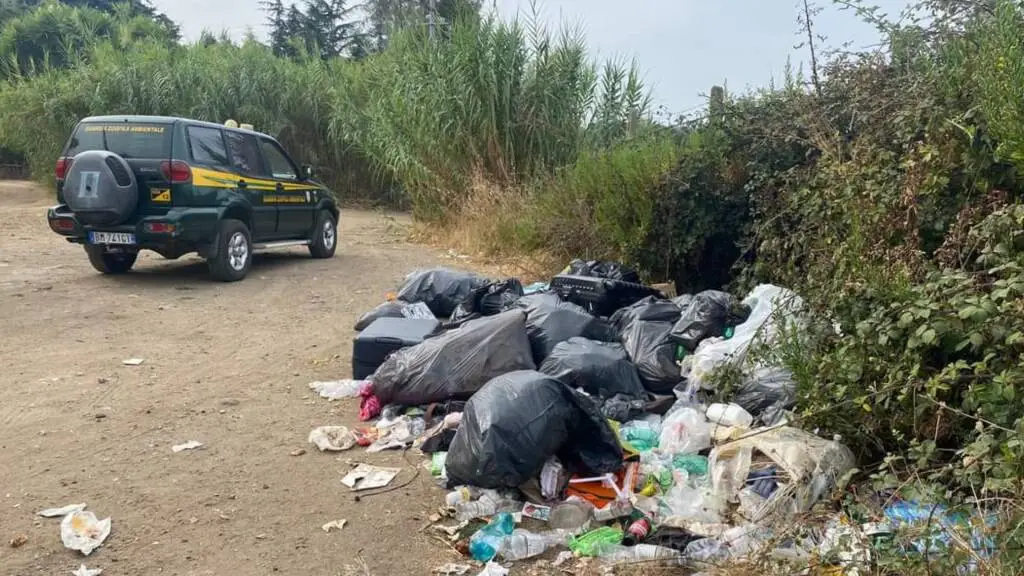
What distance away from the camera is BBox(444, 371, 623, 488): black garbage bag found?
138 inches

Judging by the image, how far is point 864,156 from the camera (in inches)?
193

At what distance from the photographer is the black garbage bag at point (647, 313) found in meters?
5.48

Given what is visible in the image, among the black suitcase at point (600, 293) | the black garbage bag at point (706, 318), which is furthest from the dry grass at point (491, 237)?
the black garbage bag at point (706, 318)

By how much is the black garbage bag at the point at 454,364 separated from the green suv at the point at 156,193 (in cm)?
401

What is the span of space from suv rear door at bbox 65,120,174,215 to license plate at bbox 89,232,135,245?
26cm

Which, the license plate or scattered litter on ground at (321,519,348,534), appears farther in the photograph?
the license plate

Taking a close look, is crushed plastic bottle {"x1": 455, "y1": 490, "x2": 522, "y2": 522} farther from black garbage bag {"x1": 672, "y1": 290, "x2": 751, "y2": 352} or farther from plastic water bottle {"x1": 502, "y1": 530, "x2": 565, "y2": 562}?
black garbage bag {"x1": 672, "y1": 290, "x2": 751, "y2": 352}

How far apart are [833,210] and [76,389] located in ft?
15.4

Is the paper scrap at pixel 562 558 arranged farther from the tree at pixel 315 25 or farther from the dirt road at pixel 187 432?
the tree at pixel 315 25

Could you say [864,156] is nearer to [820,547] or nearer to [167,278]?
[820,547]

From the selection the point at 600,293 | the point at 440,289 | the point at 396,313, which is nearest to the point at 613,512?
the point at 600,293

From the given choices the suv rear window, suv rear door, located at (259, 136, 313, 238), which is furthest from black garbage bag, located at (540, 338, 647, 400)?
suv rear door, located at (259, 136, 313, 238)

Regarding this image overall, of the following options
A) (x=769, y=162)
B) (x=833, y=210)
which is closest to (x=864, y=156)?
(x=833, y=210)

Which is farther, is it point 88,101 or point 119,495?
point 88,101
